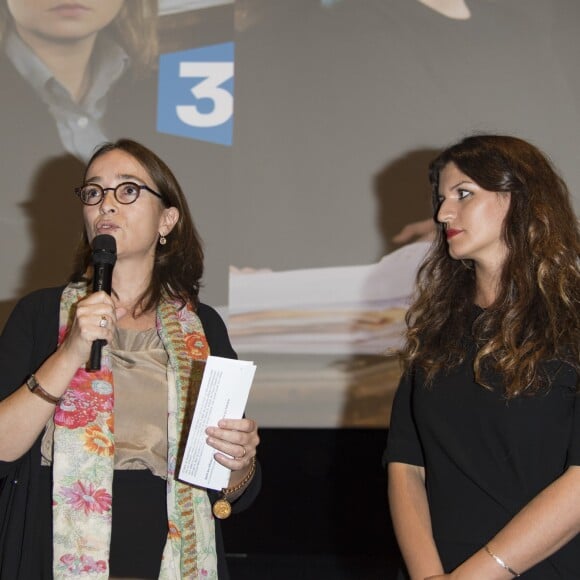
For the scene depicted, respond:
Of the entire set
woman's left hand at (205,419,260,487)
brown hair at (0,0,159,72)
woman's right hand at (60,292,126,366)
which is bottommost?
woman's left hand at (205,419,260,487)

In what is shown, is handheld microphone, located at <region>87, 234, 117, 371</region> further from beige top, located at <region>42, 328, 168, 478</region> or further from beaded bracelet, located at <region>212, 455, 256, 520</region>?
beaded bracelet, located at <region>212, 455, 256, 520</region>

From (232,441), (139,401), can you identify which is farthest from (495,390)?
(139,401)

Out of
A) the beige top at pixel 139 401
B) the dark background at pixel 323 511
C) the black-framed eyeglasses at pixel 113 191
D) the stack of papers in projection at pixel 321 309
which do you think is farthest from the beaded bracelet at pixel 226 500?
the dark background at pixel 323 511

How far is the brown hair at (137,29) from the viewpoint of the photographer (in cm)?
388

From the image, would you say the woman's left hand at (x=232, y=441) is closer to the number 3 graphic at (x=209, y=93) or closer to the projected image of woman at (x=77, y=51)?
the number 3 graphic at (x=209, y=93)

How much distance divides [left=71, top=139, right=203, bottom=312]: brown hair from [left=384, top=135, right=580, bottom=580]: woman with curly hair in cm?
60

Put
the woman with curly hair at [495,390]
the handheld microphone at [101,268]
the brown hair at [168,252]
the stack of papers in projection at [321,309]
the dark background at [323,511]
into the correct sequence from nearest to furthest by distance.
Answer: the handheld microphone at [101,268], the woman with curly hair at [495,390], the brown hair at [168,252], the stack of papers in projection at [321,309], the dark background at [323,511]

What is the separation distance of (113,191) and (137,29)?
6.96 ft

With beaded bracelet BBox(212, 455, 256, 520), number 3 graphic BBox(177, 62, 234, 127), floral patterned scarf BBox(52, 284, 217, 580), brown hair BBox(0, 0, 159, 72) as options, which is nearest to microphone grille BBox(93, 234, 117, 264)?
floral patterned scarf BBox(52, 284, 217, 580)

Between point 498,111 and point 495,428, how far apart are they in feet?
7.77

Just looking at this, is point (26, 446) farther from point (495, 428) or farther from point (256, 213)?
point (256, 213)

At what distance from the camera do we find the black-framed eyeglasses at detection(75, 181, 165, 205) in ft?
6.64

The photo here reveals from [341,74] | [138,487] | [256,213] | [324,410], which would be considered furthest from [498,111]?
[138,487]

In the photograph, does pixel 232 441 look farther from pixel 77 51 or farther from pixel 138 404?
pixel 77 51
